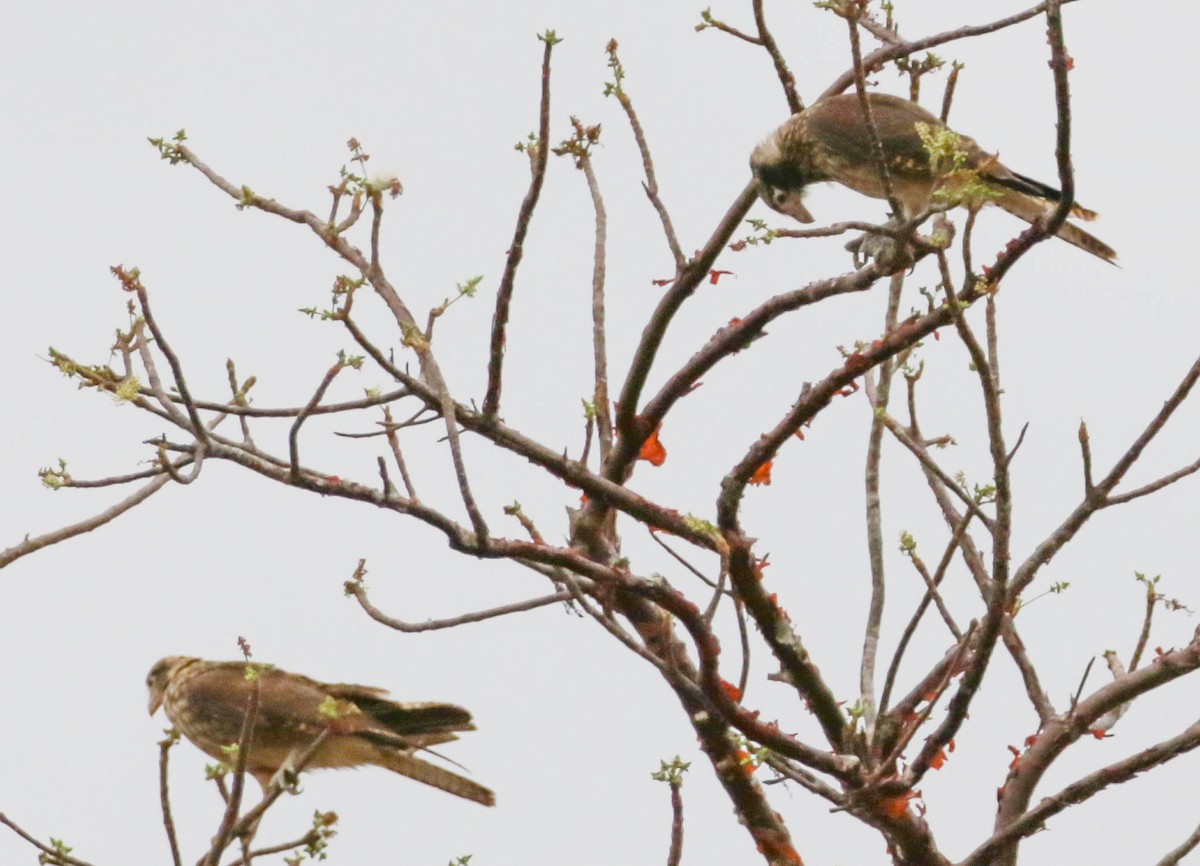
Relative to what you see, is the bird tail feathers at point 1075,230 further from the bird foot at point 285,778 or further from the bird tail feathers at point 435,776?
the bird foot at point 285,778

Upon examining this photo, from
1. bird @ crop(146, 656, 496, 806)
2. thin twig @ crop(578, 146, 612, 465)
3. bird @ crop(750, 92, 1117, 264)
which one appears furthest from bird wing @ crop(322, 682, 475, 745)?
bird @ crop(750, 92, 1117, 264)

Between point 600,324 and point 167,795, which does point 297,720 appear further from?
point 167,795

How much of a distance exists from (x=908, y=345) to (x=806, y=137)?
2.96 meters

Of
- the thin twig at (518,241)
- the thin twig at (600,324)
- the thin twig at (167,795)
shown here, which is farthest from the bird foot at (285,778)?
the thin twig at (600,324)

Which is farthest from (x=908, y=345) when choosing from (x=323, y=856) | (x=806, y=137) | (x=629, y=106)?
(x=806, y=137)

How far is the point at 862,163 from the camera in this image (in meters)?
6.04

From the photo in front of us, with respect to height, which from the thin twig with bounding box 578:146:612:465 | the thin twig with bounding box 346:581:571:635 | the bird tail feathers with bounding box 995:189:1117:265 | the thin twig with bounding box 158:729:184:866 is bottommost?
the thin twig with bounding box 158:729:184:866

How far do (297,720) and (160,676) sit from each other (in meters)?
1.72

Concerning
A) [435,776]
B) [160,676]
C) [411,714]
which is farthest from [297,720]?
[160,676]

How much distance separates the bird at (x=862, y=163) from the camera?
17.3 feet

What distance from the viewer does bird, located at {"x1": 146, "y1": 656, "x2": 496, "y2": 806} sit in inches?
181

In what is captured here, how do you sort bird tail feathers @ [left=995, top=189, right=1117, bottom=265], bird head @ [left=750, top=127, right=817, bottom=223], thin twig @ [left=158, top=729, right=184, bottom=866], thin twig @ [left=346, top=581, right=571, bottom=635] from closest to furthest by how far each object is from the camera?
1. thin twig @ [left=158, top=729, right=184, bottom=866]
2. thin twig @ [left=346, top=581, right=571, bottom=635]
3. bird tail feathers @ [left=995, top=189, right=1117, bottom=265]
4. bird head @ [left=750, top=127, right=817, bottom=223]

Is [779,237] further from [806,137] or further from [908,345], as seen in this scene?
[806,137]

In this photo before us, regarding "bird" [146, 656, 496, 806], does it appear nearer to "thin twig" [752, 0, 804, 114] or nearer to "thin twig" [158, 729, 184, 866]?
"thin twig" [158, 729, 184, 866]
